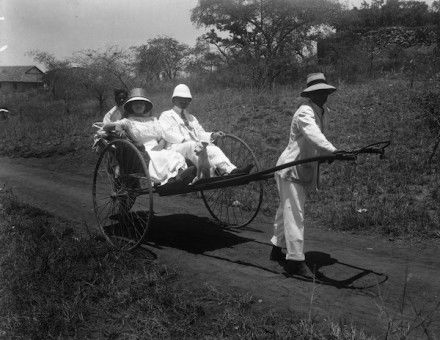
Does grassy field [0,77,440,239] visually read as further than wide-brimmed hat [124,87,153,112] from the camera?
No

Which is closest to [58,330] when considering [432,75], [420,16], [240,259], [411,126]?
[240,259]

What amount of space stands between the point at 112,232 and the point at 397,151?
5648 mm

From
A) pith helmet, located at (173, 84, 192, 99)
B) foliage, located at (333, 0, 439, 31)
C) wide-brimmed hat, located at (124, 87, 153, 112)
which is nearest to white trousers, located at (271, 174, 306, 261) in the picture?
pith helmet, located at (173, 84, 192, 99)

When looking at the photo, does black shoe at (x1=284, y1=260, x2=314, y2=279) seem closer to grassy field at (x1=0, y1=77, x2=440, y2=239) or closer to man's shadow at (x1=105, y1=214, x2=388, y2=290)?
man's shadow at (x1=105, y1=214, x2=388, y2=290)

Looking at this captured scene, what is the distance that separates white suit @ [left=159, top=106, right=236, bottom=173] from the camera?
576cm

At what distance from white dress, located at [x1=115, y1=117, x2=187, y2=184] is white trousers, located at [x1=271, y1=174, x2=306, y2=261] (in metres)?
1.43

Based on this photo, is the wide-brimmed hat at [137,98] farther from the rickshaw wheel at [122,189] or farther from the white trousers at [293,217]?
the white trousers at [293,217]

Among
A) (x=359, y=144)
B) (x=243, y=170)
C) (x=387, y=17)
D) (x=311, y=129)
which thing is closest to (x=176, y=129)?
(x=243, y=170)

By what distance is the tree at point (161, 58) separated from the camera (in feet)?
132

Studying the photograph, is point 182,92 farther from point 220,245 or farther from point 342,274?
point 342,274

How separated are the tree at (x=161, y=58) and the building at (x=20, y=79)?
110ft

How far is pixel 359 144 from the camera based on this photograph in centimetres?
982

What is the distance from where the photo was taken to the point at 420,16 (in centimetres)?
2969

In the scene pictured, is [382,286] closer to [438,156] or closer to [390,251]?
[390,251]
